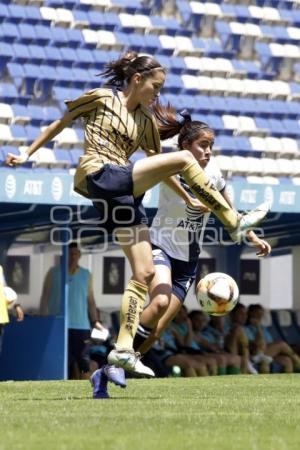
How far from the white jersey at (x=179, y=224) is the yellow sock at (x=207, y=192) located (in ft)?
5.16

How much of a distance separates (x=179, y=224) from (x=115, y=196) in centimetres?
221

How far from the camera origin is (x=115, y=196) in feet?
25.8

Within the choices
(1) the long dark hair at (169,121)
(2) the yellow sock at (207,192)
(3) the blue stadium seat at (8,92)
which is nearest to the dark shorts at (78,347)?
(3) the blue stadium seat at (8,92)

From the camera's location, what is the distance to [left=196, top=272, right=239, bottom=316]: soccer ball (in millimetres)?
10039

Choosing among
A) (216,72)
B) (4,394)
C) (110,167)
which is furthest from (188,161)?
(216,72)

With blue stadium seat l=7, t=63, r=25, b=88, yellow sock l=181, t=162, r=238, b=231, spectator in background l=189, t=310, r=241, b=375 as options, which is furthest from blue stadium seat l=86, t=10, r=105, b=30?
yellow sock l=181, t=162, r=238, b=231

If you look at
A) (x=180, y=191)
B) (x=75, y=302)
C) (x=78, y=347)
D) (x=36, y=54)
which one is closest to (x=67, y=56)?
(x=36, y=54)

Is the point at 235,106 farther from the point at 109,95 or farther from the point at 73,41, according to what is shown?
the point at 109,95

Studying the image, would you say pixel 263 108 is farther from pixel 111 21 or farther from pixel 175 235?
pixel 175 235

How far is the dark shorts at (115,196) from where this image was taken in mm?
7859

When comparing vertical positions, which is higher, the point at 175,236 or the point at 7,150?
the point at 7,150

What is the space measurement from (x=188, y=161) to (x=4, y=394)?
2.59 metres

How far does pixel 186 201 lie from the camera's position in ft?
30.2

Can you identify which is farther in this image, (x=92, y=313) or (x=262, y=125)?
(x=262, y=125)
